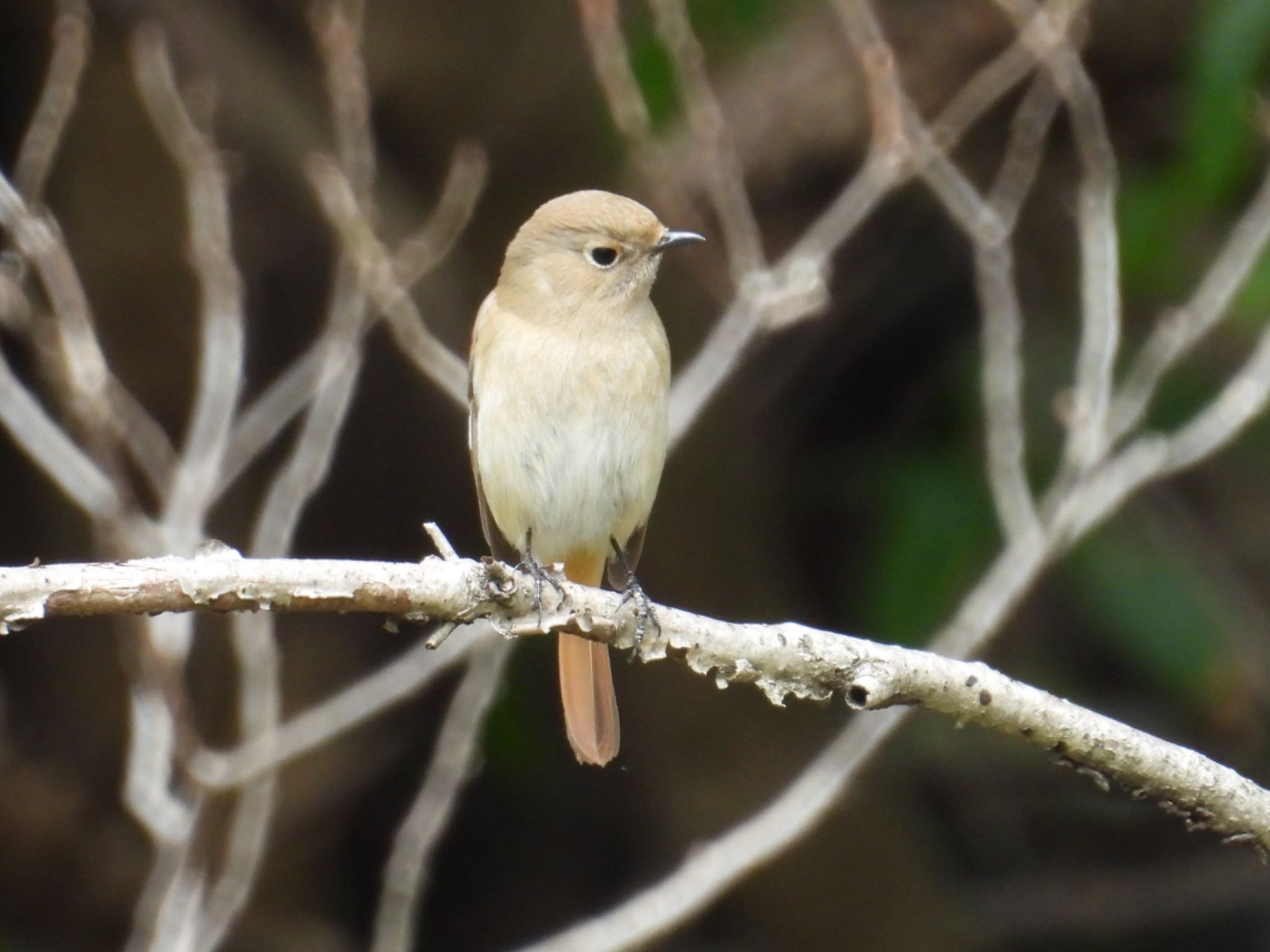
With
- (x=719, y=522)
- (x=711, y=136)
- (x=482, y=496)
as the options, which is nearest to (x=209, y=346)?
(x=482, y=496)

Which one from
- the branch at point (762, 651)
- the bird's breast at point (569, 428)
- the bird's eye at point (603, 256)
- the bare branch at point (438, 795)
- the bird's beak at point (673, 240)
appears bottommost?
the branch at point (762, 651)

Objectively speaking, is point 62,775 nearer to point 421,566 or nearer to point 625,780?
point 625,780

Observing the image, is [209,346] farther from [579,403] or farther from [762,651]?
[762,651]

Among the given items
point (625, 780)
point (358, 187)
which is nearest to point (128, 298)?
point (358, 187)

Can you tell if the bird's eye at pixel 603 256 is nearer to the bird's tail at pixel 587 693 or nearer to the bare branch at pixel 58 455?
the bird's tail at pixel 587 693

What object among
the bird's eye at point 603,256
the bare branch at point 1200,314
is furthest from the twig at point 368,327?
the bare branch at point 1200,314

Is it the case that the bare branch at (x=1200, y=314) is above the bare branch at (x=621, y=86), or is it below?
below
